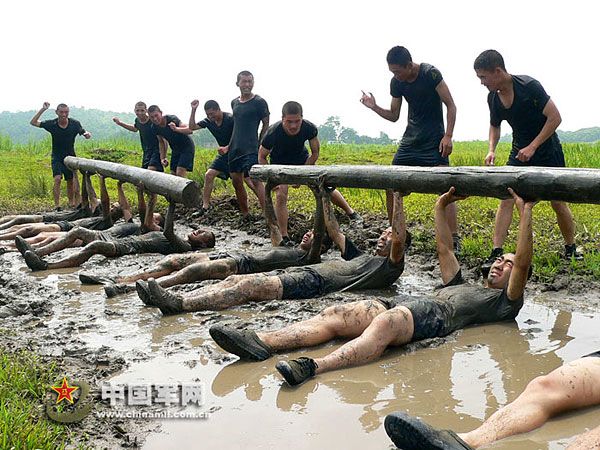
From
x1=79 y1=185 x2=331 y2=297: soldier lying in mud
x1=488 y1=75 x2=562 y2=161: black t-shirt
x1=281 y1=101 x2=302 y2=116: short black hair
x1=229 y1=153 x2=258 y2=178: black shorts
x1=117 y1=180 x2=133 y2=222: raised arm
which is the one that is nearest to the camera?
x1=488 y1=75 x2=562 y2=161: black t-shirt

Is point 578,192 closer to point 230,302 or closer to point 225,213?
point 230,302

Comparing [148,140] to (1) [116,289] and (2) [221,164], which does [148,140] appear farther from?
(1) [116,289]

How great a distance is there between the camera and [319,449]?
2.88 m

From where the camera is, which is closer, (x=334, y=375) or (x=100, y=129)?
(x=334, y=375)

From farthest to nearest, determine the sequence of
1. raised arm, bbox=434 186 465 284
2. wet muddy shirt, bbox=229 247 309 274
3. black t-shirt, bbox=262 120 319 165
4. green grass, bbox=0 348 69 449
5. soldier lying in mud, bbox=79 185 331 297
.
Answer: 1. black t-shirt, bbox=262 120 319 165
2. wet muddy shirt, bbox=229 247 309 274
3. soldier lying in mud, bbox=79 185 331 297
4. raised arm, bbox=434 186 465 284
5. green grass, bbox=0 348 69 449

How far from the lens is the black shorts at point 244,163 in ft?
31.6

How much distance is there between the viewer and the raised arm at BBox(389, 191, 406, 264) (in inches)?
212

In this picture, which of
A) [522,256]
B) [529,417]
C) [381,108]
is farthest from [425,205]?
[529,417]

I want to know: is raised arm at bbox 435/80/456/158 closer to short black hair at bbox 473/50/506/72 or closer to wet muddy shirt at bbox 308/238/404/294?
short black hair at bbox 473/50/506/72

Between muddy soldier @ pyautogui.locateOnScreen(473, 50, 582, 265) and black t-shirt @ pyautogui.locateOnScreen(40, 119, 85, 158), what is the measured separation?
8.97 metres

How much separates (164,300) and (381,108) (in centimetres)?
349

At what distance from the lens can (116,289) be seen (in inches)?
232

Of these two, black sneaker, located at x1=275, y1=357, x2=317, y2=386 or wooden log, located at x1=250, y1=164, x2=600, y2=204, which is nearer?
black sneaker, located at x1=275, y1=357, x2=317, y2=386

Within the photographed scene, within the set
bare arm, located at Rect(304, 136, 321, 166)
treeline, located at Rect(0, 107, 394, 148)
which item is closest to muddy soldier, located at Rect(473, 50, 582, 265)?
bare arm, located at Rect(304, 136, 321, 166)
